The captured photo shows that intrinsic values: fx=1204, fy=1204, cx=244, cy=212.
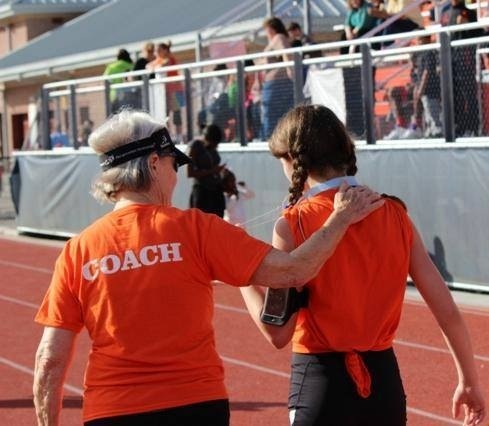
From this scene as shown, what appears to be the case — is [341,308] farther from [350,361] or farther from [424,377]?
[424,377]

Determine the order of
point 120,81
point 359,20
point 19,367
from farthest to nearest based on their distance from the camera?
1. point 120,81
2. point 359,20
3. point 19,367

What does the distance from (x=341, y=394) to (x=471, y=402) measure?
587mm

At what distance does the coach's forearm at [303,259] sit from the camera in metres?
3.54

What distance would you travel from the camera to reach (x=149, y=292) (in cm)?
353

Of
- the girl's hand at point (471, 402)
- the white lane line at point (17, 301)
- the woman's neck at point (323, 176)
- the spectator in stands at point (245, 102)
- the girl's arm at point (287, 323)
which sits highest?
the spectator in stands at point (245, 102)

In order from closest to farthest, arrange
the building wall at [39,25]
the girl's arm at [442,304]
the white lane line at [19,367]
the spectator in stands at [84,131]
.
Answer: the girl's arm at [442,304], the white lane line at [19,367], the spectator in stands at [84,131], the building wall at [39,25]

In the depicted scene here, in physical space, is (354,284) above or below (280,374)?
above

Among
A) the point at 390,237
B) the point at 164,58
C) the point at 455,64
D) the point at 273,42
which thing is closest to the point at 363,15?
the point at 273,42

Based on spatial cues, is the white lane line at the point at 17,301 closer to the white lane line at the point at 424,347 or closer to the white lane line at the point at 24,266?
the white lane line at the point at 24,266

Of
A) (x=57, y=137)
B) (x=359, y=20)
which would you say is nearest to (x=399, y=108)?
(x=359, y=20)

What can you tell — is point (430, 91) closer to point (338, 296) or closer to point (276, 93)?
point (276, 93)

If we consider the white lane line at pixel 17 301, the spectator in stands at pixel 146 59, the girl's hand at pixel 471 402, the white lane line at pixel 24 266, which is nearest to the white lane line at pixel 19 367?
the white lane line at pixel 17 301

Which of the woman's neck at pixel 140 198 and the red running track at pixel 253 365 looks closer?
the woman's neck at pixel 140 198

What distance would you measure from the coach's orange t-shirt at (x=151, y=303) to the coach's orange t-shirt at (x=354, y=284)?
0.24 m
